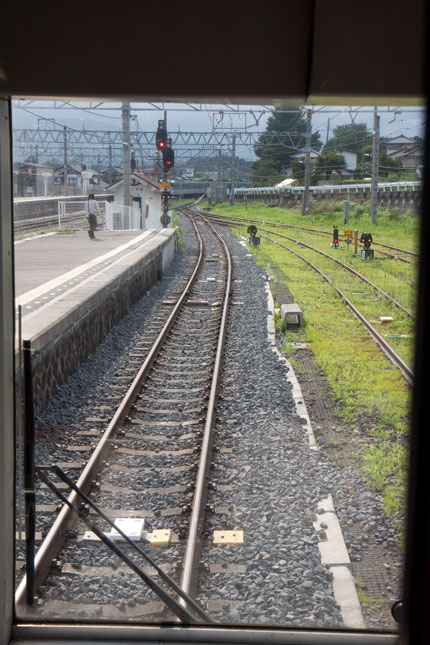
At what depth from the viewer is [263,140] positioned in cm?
1781

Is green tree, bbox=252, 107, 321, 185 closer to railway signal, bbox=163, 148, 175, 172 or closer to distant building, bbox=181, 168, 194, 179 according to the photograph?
railway signal, bbox=163, 148, 175, 172

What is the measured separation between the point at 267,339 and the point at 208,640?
6368mm

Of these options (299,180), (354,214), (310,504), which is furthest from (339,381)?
(299,180)

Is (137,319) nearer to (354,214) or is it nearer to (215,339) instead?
(215,339)

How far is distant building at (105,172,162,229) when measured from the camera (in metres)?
19.6

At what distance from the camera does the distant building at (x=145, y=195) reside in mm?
19641

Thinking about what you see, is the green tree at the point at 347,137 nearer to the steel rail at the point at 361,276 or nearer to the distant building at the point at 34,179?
the steel rail at the point at 361,276

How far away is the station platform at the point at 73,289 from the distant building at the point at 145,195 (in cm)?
285

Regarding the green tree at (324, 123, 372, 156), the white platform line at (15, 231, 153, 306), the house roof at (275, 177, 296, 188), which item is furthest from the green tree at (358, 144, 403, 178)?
the white platform line at (15, 231, 153, 306)

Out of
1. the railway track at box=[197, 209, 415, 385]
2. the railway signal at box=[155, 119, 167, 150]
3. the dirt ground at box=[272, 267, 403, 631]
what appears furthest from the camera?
the railway signal at box=[155, 119, 167, 150]

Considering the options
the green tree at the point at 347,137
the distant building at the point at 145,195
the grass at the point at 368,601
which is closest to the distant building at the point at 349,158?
the green tree at the point at 347,137

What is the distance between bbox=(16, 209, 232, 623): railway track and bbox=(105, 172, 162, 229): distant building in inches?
469

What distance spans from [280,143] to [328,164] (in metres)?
5.55

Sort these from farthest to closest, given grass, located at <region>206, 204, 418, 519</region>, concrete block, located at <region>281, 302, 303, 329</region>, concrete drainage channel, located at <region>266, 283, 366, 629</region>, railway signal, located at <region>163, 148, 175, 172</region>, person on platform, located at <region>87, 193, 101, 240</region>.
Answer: person on platform, located at <region>87, 193, 101, 240</region> < railway signal, located at <region>163, 148, 175, 172</region> < concrete block, located at <region>281, 302, 303, 329</region> < grass, located at <region>206, 204, 418, 519</region> < concrete drainage channel, located at <region>266, 283, 366, 629</region>
